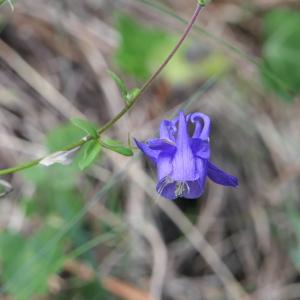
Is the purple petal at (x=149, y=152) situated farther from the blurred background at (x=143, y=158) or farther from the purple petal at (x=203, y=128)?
the blurred background at (x=143, y=158)

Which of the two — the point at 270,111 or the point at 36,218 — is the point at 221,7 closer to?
the point at 270,111

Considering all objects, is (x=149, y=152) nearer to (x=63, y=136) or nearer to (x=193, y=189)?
(x=193, y=189)

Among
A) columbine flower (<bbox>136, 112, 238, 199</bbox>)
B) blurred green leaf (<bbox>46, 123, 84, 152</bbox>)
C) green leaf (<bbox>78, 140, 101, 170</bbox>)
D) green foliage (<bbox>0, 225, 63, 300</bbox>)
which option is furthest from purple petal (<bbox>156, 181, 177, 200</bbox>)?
blurred green leaf (<bbox>46, 123, 84, 152</bbox>)

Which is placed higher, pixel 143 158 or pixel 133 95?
pixel 143 158

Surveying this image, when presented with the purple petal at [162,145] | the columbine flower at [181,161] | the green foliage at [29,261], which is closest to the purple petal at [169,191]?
the columbine flower at [181,161]

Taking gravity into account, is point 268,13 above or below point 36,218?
above

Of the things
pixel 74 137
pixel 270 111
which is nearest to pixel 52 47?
pixel 74 137

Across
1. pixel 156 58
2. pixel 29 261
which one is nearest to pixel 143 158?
pixel 156 58
